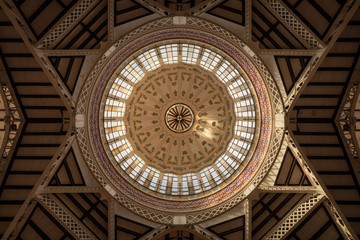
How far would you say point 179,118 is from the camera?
93.0 ft

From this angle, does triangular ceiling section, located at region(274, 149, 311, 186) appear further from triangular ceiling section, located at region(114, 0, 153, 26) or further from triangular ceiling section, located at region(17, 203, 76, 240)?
triangular ceiling section, located at region(17, 203, 76, 240)

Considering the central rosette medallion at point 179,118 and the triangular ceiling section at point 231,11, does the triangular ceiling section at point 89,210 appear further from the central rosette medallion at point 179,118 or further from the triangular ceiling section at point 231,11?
the triangular ceiling section at point 231,11

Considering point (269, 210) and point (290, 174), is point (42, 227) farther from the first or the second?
point (290, 174)

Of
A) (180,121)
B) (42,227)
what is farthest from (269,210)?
(42,227)

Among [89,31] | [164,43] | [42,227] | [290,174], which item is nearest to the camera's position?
[89,31]

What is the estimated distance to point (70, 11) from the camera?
1630cm

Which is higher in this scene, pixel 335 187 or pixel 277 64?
pixel 277 64

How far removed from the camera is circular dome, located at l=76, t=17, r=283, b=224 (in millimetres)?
19641

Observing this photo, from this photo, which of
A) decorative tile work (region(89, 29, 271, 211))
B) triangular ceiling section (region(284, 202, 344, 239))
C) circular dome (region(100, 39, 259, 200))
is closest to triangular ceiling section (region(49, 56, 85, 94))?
decorative tile work (region(89, 29, 271, 211))

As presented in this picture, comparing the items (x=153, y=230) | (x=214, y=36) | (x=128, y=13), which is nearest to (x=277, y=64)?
(x=214, y=36)

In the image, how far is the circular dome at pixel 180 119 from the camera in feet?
64.4

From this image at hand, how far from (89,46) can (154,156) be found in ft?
41.4

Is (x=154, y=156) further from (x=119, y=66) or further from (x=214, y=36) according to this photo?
(x=214, y=36)

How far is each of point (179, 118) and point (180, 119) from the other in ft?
0.45
